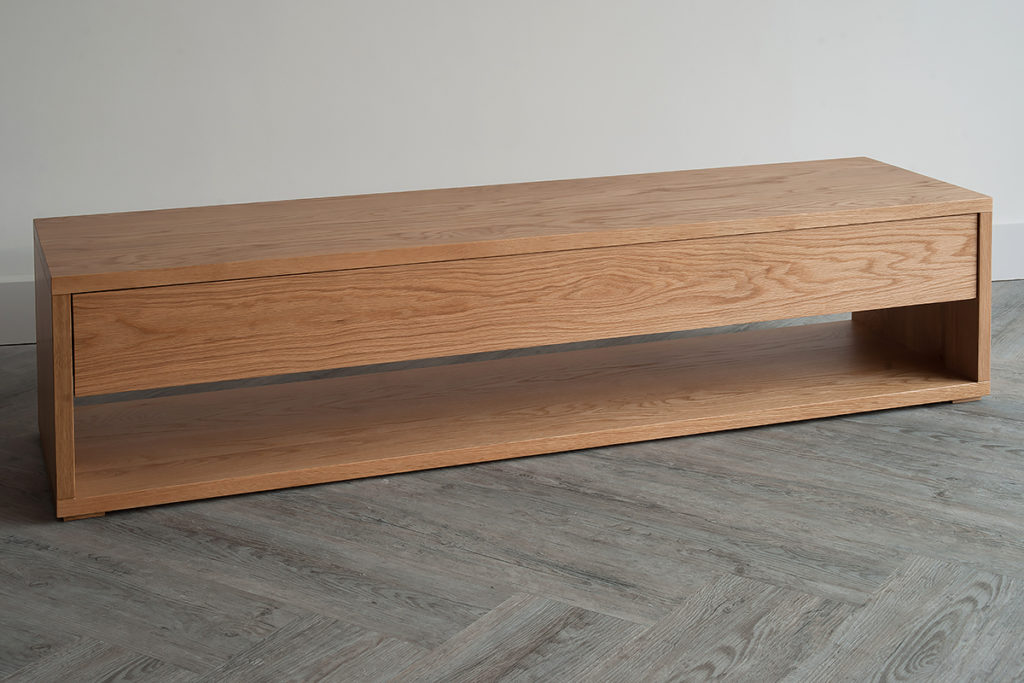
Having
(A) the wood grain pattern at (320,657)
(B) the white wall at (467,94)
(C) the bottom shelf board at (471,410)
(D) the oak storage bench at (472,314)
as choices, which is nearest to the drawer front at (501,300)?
(D) the oak storage bench at (472,314)

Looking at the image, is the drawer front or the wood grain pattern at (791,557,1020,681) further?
the drawer front

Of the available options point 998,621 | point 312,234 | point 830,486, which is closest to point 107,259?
point 312,234

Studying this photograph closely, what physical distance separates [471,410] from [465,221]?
1.11 ft

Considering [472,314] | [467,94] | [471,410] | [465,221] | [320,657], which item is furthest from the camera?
[467,94]

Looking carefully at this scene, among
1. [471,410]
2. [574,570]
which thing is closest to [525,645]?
[574,570]

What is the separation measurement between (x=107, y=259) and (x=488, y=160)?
1245mm

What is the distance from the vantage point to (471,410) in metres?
1.96

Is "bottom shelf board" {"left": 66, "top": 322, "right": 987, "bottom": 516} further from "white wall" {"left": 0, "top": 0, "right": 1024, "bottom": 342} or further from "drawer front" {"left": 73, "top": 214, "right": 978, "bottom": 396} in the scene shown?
"white wall" {"left": 0, "top": 0, "right": 1024, "bottom": 342}

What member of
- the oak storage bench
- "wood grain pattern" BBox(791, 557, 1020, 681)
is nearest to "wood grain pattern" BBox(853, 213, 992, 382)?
the oak storage bench

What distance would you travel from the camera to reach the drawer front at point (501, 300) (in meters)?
1.61

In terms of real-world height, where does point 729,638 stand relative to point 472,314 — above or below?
below

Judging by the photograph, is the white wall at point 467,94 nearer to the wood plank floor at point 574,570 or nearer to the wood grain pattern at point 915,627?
the wood plank floor at point 574,570

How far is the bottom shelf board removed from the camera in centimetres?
175

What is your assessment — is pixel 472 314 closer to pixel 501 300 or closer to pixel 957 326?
pixel 501 300
